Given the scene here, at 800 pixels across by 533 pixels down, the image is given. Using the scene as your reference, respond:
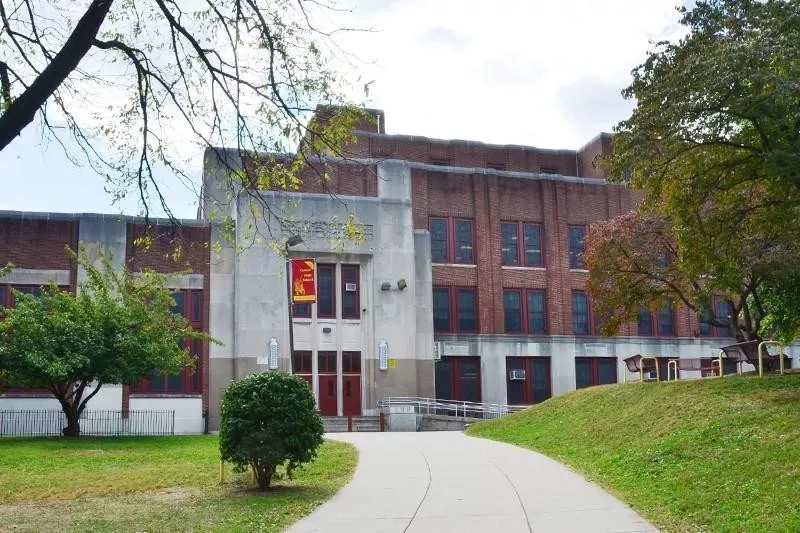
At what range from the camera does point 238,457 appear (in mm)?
14891

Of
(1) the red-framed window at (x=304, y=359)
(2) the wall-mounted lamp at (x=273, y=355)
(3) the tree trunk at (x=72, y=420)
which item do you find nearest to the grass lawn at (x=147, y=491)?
(3) the tree trunk at (x=72, y=420)

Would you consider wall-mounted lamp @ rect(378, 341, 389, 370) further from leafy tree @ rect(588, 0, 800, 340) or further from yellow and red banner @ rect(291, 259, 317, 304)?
leafy tree @ rect(588, 0, 800, 340)

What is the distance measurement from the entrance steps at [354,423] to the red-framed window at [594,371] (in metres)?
12.0

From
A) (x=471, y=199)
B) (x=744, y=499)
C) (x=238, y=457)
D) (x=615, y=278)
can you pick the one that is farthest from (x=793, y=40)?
(x=471, y=199)

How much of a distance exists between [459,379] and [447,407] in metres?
3.25

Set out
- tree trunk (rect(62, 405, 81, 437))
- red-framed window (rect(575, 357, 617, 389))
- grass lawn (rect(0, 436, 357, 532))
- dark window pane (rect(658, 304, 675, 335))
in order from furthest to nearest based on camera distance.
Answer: dark window pane (rect(658, 304, 675, 335)), red-framed window (rect(575, 357, 617, 389)), tree trunk (rect(62, 405, 81, 437)), grass lawn (rect(0, 436, 357, 532))

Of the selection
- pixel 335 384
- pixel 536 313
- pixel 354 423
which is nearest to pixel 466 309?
pixel 536 313

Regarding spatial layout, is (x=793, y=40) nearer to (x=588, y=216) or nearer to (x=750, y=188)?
(x=750, y=188)

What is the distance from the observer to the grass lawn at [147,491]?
12.5 m

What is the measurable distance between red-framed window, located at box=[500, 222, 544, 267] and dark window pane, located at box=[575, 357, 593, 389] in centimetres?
550

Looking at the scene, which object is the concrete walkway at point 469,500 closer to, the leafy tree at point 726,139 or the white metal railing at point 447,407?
the leafy tree at point 726,139

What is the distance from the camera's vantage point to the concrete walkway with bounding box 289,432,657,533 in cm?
1181

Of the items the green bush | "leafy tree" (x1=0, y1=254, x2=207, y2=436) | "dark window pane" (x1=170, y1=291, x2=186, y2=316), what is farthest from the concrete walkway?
"dark window pane" (x1=170, y1=291, x2=186, y2=316)

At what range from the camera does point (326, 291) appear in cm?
4169
